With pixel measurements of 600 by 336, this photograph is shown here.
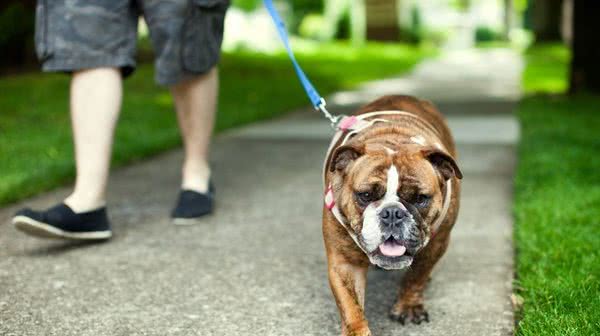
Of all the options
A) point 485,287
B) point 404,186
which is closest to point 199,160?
point 485,287

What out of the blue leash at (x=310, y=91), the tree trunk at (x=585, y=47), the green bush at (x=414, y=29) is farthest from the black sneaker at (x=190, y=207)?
the green bush at (x=414, y=29)

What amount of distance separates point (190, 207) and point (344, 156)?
1804mm

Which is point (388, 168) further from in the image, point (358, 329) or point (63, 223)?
point (63, 223)

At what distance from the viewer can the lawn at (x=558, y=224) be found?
2830 mm

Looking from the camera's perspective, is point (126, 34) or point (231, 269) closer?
point (231, 269)

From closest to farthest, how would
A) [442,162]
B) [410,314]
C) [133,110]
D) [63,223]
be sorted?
[442,162]
[410,314]
[63,223]
[133,110]

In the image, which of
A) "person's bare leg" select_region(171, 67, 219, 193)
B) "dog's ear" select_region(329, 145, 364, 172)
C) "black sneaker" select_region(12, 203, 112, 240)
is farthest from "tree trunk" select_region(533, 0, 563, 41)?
"dog's ear" select_region(329, 145, 364, 172)

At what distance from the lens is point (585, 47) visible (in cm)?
955

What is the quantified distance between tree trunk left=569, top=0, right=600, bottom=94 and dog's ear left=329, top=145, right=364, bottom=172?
7.68 metres

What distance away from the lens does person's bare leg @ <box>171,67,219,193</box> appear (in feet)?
14.0

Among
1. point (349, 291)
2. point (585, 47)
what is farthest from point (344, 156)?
point (585, 47)

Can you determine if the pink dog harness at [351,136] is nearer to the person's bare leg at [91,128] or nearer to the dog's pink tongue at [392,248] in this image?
the dog's pink tongue at [392,248]

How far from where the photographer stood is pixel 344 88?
11758mm

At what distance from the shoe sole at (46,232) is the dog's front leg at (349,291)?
150 centimetres
